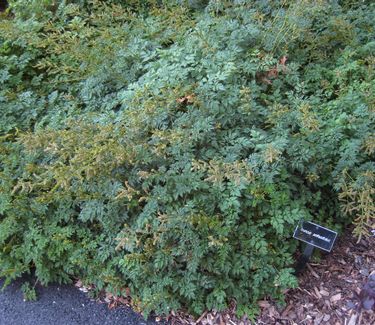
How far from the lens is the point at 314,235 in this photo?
2.68 meters

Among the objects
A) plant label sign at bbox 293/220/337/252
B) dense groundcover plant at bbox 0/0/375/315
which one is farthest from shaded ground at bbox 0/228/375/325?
plant label sign at bbox 293/220/337/252

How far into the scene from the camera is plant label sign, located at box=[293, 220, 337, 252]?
104 inches

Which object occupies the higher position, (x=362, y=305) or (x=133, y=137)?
(x=133, y=137)

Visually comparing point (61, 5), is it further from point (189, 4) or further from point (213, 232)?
point (213, 232)

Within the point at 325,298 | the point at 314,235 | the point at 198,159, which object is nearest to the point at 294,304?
the point at 325,298

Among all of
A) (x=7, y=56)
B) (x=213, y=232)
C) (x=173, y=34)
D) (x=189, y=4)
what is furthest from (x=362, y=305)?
(x=7, y=56)

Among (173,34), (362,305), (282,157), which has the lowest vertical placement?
(362,305)

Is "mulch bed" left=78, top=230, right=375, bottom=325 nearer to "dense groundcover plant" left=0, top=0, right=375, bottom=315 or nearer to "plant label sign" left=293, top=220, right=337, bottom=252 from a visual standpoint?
"dense groundcover plant" left=0, top=0, right=375, bottom=315

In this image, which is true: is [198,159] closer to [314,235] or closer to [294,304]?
[314,235]

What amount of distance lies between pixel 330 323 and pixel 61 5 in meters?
3.48

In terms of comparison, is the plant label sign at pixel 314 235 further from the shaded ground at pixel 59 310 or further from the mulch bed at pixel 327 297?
the shaded ground at pixel 59 310

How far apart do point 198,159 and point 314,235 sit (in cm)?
81

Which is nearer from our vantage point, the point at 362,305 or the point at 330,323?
the point at 362,305

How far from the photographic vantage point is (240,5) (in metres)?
3.91
